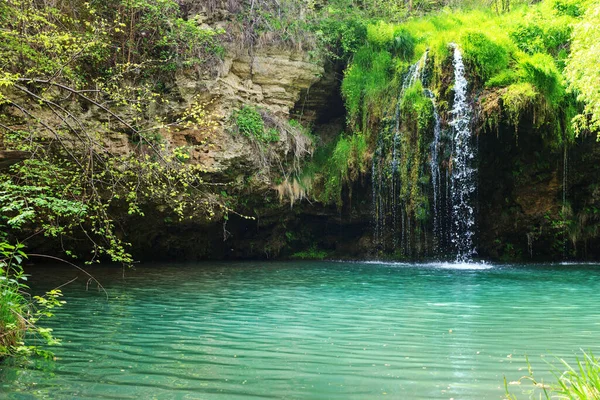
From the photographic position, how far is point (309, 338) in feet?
18.5

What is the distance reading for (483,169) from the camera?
15.5m

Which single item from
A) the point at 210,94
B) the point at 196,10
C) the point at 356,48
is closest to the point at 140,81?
the point at 210,94

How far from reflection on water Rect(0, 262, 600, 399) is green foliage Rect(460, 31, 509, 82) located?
6.50m

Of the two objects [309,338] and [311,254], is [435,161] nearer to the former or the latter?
[311,254]

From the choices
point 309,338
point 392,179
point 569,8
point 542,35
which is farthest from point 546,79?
point 309,338

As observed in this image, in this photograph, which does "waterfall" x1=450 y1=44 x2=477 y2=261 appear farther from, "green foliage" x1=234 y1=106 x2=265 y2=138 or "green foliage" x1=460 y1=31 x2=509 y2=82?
"green foliage" x1=234 y1=106 x2=265 y2=138

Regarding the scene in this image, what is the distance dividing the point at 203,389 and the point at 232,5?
14.7 metres

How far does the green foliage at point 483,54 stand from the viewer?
1484cm

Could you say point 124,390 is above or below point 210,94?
below

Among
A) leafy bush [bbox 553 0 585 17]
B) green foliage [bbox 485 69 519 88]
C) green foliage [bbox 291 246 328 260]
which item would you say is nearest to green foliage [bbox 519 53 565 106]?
green foliage [bbox 485 69 519 88]

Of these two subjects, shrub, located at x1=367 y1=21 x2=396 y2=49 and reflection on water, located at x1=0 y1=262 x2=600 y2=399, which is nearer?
reflection on water, located at x1=0 y1=262 x2=600 y2=399

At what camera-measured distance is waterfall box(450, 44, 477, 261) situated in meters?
15.0

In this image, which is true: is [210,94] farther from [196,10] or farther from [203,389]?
[203,389]

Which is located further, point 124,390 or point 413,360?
point 413,360
